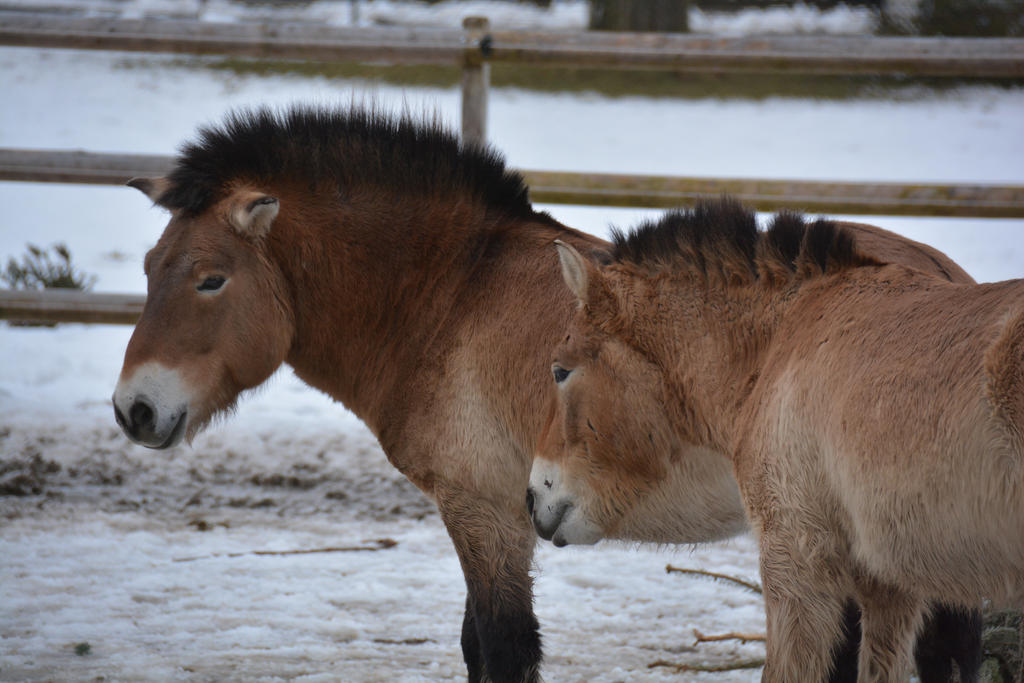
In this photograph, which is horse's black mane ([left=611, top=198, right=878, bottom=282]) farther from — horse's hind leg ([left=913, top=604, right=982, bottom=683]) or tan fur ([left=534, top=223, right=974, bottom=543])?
horse's hind leg ([left=913, top=604, right=982, bottom=683])

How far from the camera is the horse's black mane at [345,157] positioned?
3359mm

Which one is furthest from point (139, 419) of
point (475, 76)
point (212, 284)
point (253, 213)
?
point (475, 76)

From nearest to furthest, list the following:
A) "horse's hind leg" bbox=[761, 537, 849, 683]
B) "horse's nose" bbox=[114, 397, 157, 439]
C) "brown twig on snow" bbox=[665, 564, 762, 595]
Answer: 1. "horse's hind leg" bbox=[761, 537, 849, 683]
2. "horse's nose" bbox=[114, 397, 157, 439]
3. "brown twig on snow" bbox=[665, 564, 762, 595]

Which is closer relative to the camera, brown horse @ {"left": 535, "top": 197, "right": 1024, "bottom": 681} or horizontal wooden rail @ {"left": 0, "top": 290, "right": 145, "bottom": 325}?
brown horse @ {"left": 535, "top": 197, "right": 1024, "bottom": 681}

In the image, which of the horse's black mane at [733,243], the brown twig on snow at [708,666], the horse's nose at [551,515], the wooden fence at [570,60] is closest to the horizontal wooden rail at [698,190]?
the wooden fence at [570,60]

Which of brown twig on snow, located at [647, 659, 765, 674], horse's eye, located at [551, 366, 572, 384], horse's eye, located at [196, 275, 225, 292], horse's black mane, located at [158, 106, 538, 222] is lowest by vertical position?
brown twig on snow, located at [647, 659, 765, 674]

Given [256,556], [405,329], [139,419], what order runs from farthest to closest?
[256,556] < [405,329] < [139,419]

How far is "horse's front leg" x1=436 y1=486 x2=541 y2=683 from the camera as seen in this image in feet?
10.2

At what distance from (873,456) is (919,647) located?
4.09ft

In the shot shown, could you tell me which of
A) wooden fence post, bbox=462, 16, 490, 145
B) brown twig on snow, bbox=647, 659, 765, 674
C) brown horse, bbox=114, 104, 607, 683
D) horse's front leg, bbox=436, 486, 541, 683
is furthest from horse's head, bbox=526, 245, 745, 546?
wooden fence post, bbox=462, 16, 490, 145

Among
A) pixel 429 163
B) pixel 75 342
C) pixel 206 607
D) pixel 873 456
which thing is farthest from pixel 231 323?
pixel 75 342

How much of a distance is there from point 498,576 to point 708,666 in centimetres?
101

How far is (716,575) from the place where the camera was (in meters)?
4.27

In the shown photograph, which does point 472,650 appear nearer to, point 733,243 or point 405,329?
point 405,329
